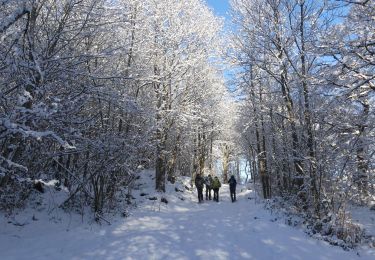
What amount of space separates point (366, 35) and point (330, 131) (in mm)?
2898

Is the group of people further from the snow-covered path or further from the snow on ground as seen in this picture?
the snow-covered path

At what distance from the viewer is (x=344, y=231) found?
31.4 ft

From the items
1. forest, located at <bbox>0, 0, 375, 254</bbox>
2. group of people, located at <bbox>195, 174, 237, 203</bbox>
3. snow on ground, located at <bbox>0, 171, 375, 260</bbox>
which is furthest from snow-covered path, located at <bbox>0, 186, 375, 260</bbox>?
group of people, located at <bbox>195, 174, 237, 203</bbox>

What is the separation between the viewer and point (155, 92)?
18078 millimetres

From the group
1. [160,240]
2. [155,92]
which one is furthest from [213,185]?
[160,240]

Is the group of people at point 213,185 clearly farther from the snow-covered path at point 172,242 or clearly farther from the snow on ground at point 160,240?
the snow-covered path at point 172,242

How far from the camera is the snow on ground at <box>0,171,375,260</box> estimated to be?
298 inches

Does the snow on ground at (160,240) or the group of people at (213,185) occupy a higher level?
the group of people at (213,185)

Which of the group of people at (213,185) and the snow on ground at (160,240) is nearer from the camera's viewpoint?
the snow on ground at (160,240)

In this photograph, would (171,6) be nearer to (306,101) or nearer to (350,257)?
(306,101)

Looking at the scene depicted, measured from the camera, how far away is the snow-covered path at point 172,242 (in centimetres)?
752

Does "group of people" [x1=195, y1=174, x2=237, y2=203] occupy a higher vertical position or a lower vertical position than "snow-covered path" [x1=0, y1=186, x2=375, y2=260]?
higher

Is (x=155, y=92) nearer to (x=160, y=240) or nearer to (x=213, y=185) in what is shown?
(x=213, y=185)

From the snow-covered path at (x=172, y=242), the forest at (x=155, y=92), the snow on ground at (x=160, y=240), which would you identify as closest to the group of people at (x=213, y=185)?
the forest at (x=155, y=92)
